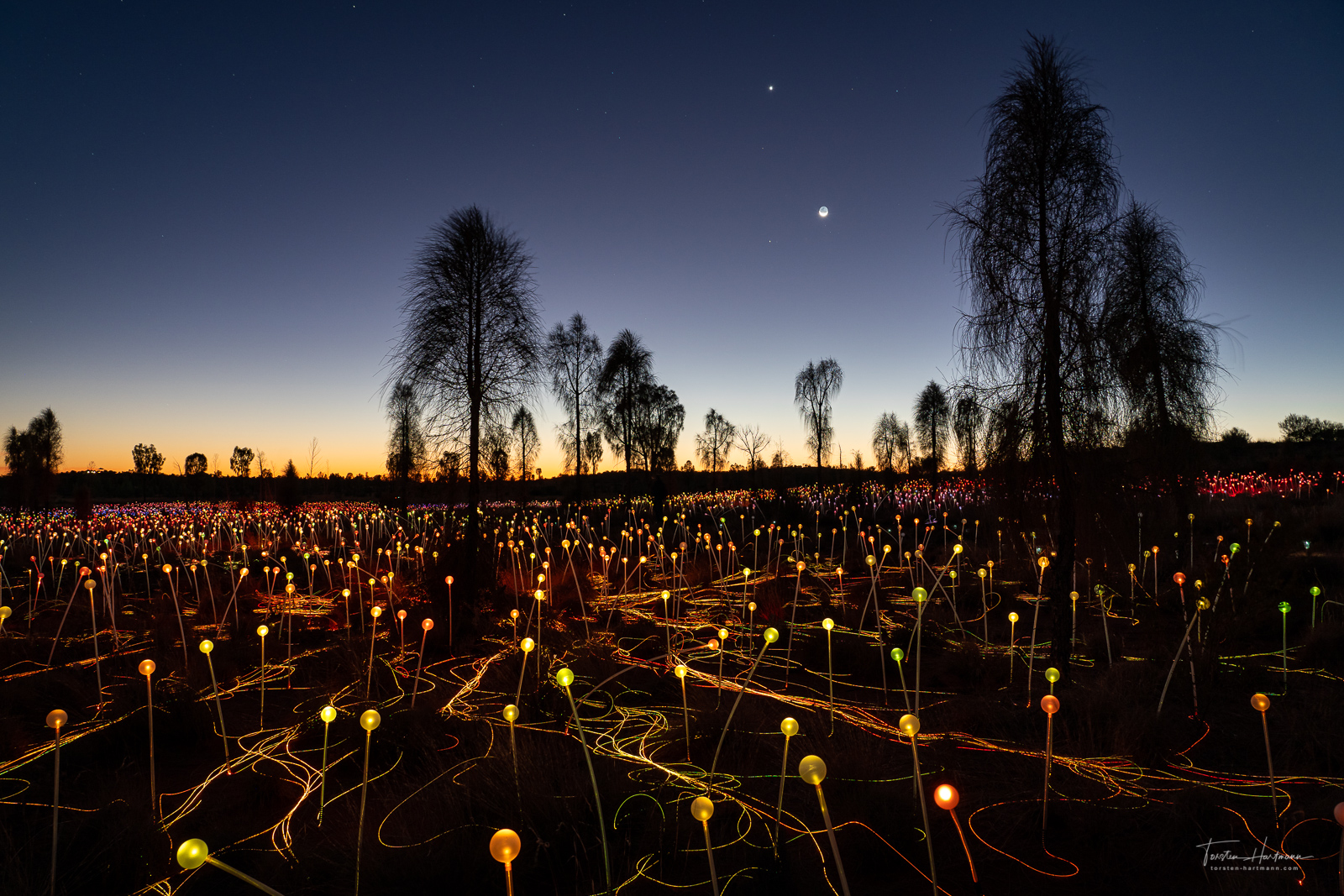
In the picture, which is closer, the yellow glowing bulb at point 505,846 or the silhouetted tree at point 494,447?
the yellow glowing bulb at point 505,846

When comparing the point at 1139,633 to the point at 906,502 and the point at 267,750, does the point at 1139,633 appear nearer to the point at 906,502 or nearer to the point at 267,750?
the point at 267,750

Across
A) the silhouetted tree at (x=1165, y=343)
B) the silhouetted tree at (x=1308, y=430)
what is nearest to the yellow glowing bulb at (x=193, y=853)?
the silhouetted tree at (x=1165, y=343)

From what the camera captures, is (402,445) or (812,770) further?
(402,445)

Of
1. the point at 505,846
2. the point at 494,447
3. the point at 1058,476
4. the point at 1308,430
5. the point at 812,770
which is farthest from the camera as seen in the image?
the point at 1308,430

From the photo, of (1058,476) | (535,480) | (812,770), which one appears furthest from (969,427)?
(535,480)

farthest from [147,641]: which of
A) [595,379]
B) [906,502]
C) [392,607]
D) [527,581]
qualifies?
[906,502]

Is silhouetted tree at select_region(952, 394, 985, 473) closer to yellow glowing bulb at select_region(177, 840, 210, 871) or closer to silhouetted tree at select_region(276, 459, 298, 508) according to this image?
yellow glowing bulb at select_region(177, 840, 210, 871)

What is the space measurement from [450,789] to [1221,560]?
317 inches

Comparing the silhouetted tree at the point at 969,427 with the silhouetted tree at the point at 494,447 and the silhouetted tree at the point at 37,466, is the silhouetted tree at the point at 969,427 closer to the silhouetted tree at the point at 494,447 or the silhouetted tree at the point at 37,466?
the silhouetted tree at the point at 494,447

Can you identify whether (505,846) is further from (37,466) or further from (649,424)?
(37,466)

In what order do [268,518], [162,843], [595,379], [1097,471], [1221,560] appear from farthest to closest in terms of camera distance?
[595,379]
[268,518]
[1221,560]
[1097,471]
[162,843]

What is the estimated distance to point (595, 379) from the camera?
88.5 ft

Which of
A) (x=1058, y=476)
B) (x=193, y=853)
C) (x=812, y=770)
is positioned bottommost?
(x=193, y=853)

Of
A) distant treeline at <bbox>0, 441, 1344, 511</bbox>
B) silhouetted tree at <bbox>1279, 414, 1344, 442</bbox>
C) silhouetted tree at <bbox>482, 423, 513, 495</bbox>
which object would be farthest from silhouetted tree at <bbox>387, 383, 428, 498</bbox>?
silhouetted tree at <bbox>1279, 414, 1344, 442</bbox>
